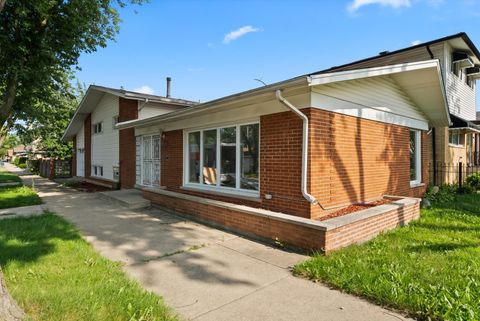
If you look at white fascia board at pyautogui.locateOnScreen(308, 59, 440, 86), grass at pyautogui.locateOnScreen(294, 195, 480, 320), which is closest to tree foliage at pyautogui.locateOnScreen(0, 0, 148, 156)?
white fascia board at pyautogui.locateOnScreen(308, 59, 440, 86)

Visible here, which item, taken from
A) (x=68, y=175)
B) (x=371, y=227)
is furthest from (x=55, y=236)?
(x=68, y=175)

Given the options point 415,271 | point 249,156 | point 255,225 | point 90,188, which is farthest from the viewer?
point 90,188

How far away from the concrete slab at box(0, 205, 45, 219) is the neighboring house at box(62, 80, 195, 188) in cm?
393

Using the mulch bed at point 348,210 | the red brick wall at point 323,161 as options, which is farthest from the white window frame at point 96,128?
the mulch bed at point 348,210

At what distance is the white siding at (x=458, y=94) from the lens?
1325 centimetres

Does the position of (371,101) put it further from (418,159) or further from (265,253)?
(265,253)

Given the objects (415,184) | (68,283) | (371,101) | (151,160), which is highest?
(371,101)

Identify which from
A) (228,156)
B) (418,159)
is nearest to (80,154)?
(228,156)

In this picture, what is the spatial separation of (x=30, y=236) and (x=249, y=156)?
15.6 feet

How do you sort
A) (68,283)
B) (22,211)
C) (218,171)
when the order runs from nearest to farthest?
(68,283)
(218,171)
(22,211)

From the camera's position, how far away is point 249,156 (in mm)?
7305

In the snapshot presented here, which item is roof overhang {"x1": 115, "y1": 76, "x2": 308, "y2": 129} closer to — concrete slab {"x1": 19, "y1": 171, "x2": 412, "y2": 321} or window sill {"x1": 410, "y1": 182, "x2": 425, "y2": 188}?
concrete slab {"x1": 19, "y1": 171, "x2": 412, "y2": 321}

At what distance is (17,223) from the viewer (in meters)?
7.03

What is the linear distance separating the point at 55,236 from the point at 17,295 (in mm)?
2901
